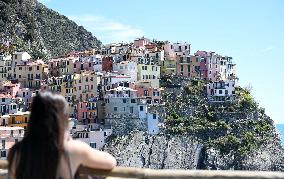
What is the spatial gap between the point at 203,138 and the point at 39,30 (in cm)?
5084

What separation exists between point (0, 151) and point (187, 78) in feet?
112

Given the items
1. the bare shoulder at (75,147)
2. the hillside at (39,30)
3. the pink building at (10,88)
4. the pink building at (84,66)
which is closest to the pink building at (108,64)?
the pink building at (84,66)

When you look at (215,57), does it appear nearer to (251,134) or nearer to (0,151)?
(251,134)

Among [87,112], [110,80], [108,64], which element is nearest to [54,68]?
[108,64]

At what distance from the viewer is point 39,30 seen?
111 meters

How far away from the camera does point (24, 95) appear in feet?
221

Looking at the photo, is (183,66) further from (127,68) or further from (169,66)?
(127,68)

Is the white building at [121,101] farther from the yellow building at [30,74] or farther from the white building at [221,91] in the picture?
the white building at [221,91]

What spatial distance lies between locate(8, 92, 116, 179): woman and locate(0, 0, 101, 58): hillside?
8054cm

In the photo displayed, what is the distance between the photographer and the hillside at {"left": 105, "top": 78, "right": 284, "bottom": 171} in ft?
222

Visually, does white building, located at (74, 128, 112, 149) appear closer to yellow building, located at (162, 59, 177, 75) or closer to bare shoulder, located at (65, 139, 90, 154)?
yellow building, located at (162, 59, 177, 75)

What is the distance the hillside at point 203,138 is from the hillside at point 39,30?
2419 centimetres

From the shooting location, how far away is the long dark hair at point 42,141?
289 cm

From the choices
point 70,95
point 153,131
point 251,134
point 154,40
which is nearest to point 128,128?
point 153,131
